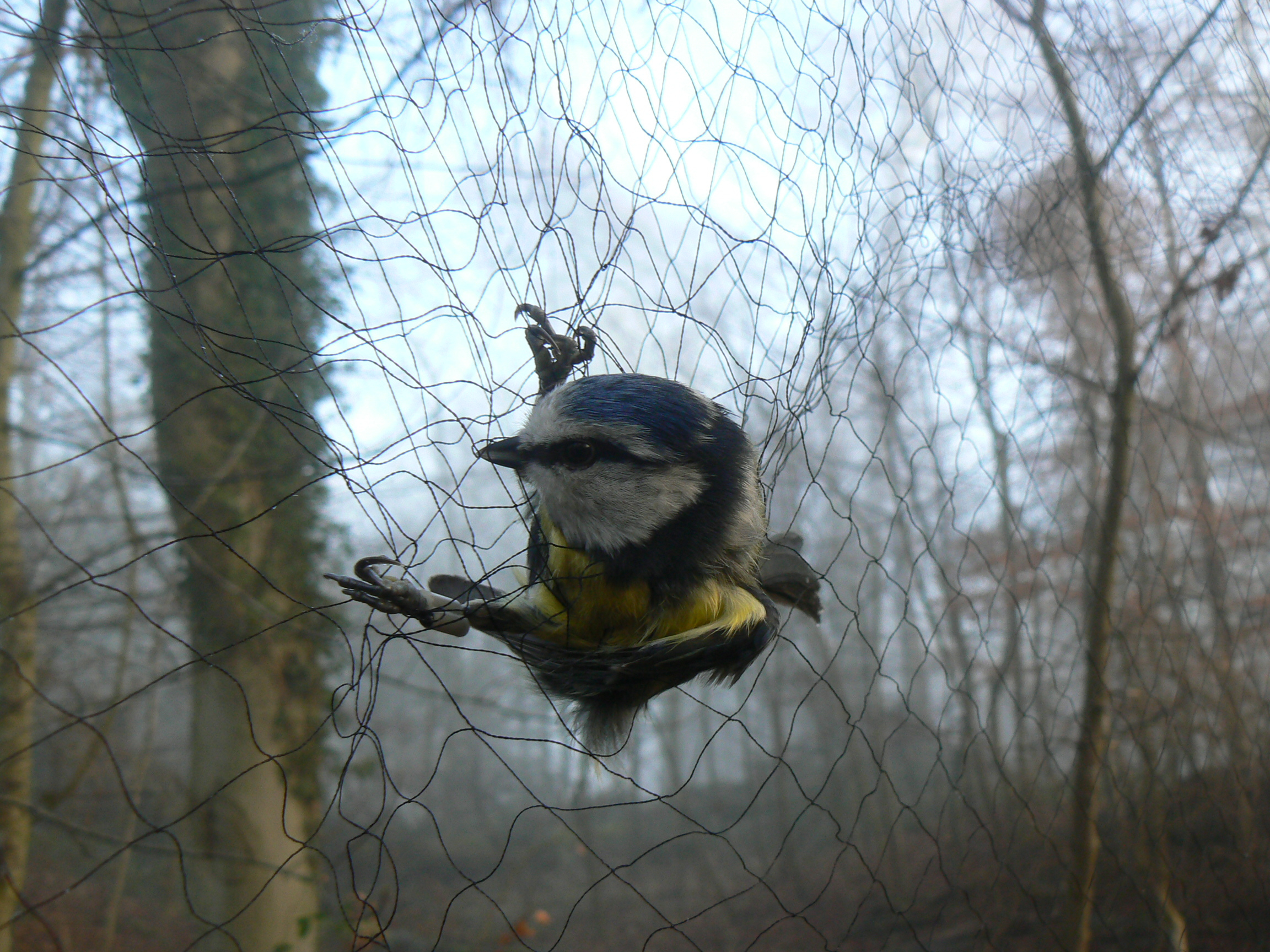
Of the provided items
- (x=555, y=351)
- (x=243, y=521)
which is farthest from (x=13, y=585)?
(x=555, y=351)

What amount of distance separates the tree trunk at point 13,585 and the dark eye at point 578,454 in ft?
4.87

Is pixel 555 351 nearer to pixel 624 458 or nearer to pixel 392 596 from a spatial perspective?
pixel 624 458

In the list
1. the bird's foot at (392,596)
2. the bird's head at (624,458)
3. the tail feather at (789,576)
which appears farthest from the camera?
the tail feather at (789,576)

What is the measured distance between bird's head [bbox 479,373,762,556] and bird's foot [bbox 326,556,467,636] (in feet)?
0.60

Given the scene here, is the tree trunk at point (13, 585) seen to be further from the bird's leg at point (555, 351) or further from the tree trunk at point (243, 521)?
the bird's leg at point (555, 351)

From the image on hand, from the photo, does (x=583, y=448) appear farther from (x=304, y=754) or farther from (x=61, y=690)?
(x=61, y=690)

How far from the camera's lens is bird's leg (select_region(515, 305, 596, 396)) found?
3.66 ft

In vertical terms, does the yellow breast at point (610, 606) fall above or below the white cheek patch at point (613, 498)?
below

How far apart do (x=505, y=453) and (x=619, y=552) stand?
0.66 ft

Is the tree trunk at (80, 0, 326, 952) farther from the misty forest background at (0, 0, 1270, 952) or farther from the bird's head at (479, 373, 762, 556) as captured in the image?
the bird's head at (479, 373, 762, 556)

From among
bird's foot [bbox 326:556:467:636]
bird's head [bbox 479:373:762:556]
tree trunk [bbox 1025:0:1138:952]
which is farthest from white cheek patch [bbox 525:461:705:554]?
tree trunk [bbox 1025:0:1138:952]

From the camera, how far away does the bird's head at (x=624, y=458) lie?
953 mm

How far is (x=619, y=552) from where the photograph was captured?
39.9 inches

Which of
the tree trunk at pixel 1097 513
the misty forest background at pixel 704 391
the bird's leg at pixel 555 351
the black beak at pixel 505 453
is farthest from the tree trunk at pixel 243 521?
the tree trunk at pixel 1097 513
